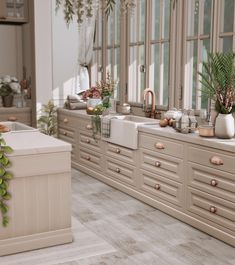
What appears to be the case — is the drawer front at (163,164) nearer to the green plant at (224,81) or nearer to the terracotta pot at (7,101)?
the green plant at (224,81)

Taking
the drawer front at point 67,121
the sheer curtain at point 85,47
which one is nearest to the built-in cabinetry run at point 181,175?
the drawer front at point 67,121

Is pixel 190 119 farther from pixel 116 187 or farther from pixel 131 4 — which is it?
pixel 131 4

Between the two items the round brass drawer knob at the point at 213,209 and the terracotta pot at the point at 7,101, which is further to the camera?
the terracotta pot at the point at 7,101

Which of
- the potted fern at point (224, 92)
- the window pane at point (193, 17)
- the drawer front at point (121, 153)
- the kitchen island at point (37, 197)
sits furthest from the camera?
the drawer front at point (121, 153)

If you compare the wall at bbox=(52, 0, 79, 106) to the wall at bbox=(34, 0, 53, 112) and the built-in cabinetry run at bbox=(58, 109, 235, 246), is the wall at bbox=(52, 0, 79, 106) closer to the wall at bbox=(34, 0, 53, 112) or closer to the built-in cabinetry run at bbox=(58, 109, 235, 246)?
the wall at bbox=(34, 0, 53, 112)

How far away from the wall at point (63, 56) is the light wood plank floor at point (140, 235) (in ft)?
6.70

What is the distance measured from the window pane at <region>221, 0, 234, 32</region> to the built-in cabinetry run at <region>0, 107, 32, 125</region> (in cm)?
302

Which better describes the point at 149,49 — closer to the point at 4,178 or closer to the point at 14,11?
the point at 14,11

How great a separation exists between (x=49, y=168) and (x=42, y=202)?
0.86 feet

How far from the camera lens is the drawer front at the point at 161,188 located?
417cm

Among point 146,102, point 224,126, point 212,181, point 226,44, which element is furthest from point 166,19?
point 212,181

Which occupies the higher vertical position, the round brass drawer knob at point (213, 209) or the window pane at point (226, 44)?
the window pane at point (226, 44)

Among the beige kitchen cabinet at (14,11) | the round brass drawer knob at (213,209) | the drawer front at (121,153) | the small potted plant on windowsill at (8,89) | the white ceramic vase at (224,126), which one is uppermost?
the beige kitchen cabinet at (14,11)

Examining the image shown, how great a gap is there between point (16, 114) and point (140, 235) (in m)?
3.20
